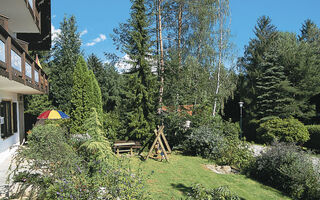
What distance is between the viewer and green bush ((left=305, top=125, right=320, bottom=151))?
16078 mm

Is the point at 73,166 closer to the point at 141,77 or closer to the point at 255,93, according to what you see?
the point at 141,77

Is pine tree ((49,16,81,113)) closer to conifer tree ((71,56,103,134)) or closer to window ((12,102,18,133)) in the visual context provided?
conifer tree ((71,56,103,134))

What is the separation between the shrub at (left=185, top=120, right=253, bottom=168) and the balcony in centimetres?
975

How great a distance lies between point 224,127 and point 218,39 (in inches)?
327

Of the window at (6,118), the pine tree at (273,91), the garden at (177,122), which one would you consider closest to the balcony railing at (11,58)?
the garden at (177,122)

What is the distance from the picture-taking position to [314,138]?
16.3 metres

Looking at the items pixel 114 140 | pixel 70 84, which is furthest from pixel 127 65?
Result: pixel 70 84

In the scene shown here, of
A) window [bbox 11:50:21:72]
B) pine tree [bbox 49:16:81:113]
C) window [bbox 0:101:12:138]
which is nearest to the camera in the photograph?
window [bbox 11:50:21:72]

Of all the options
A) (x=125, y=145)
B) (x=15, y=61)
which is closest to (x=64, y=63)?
(x=125, y=145)

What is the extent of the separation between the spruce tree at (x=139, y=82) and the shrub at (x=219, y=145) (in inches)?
104

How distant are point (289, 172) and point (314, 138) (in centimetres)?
1171

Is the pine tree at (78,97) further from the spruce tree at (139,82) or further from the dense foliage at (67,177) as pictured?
the dense foliage at (67,177)

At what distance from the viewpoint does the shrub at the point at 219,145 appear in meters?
10.1

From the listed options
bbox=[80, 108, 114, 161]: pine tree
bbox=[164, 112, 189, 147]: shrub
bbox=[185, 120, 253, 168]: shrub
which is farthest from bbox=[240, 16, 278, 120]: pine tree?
bbox=[80, 108, 114, 161]: pine tree
